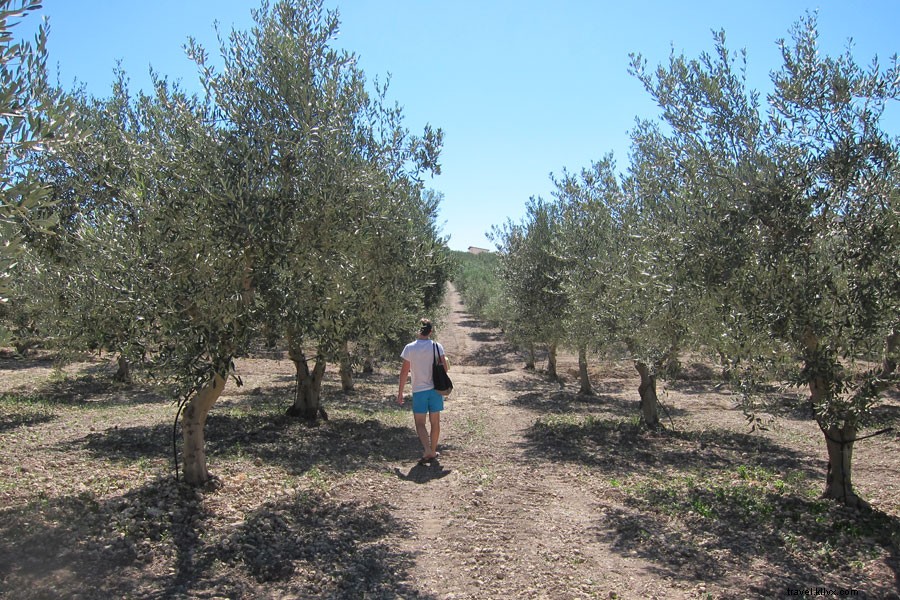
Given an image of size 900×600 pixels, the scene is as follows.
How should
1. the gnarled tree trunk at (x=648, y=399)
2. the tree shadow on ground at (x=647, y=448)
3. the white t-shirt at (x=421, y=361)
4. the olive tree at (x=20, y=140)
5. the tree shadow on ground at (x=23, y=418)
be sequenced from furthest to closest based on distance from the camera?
1. the gnarled tree trunk at (x=648, y=399)
2. the tree shadow on ground at (x=23, y=418)
3. the tree shadow on ground at (x=647, y=448)
4. the white t-shirt at (x=421, y=361)
5. the olive tree at (x=20, y=140)

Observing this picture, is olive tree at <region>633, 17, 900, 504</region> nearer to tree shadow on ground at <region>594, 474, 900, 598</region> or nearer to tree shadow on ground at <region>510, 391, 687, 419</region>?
tree shadow on ground at <region>594, 474, 900, 598</region>

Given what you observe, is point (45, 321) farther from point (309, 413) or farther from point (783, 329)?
point (783, 329)

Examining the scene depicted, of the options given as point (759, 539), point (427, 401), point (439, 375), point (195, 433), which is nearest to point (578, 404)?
point (427, 401)

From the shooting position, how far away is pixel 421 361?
1025 cm

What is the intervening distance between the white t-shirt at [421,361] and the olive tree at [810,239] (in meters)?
4.51

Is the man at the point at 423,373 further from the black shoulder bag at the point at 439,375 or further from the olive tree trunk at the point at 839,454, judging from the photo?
the olive tree trunk at the point at 839,454

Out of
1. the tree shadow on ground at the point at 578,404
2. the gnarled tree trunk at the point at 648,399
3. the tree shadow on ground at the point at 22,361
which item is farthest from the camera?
the tree shadow on ground at the point at 22,361

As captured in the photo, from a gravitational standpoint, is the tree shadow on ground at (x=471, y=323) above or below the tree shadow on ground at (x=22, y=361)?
above

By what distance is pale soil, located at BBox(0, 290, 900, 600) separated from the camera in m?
6.18

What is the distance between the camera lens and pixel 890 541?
724 centimetres

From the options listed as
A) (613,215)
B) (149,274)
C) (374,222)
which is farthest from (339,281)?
(613,215)

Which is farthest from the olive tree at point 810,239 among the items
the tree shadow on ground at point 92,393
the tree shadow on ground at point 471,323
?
the tree shadow on ground at point 471,323

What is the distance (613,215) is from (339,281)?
10.4 metres

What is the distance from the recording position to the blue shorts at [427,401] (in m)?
10.3
